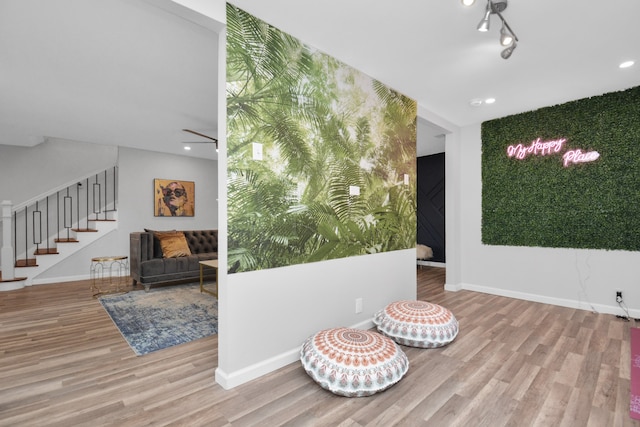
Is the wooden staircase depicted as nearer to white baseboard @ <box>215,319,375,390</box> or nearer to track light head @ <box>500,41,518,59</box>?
white baseboard @ <box>215,319,375,390</box>

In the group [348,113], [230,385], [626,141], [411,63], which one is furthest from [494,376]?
[626,141]

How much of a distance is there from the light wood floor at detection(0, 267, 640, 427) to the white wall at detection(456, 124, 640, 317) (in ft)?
2.01

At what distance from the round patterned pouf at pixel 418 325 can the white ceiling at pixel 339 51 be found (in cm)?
250

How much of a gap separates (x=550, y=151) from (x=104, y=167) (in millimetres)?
8583

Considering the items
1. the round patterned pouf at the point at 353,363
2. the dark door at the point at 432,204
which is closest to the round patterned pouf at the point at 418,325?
the round patterned pouf at the point at 353,363

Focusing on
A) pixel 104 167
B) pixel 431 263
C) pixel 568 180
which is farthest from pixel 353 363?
pixel 104 167

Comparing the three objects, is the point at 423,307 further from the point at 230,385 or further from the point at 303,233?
the point at 230,385

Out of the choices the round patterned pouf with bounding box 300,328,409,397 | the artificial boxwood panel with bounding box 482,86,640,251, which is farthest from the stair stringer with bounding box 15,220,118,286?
the artificial boxwood panel with bounding box 482,86,640,251

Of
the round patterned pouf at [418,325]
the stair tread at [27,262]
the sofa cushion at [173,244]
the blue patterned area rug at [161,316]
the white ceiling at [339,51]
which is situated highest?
the white ceiling at [339,51]

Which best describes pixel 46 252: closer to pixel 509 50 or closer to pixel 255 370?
pixel 255 370

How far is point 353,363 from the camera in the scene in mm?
2057

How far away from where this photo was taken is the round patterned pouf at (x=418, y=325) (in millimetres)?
2713

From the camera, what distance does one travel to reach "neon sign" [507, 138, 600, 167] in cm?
388

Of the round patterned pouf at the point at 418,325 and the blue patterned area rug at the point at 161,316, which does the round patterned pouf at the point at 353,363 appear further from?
the blue patterned area rug at the point at 161,316
